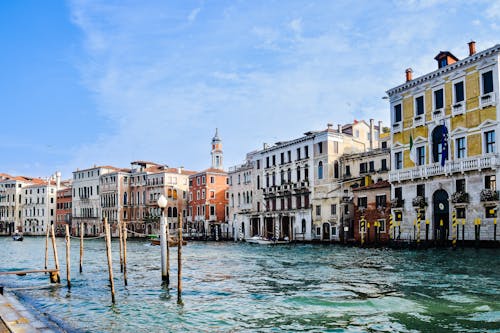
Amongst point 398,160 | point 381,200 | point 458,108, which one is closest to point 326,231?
point 381,200

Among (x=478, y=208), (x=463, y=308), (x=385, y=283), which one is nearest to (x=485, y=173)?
(x=478, y=208)

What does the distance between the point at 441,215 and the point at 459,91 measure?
21.6 feet

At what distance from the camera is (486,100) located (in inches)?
955

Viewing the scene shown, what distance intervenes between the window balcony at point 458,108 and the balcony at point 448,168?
8.47 ft

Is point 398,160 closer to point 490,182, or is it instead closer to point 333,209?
point 490,182

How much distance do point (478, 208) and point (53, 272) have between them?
1951 centimetres

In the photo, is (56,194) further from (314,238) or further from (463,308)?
(463,308)

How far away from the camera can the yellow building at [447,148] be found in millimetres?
24031

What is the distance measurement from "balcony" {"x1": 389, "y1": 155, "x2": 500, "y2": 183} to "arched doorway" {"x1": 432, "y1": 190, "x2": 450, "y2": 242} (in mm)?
1157

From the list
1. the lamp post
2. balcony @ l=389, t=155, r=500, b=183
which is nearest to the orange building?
balcony @ l=389, t=155, r=500, b=183

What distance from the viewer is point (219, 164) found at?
235 feet

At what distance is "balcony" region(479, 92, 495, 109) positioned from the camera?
23.9 meters

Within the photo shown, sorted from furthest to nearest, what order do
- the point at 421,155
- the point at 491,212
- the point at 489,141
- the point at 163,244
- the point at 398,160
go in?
the point at 398,160 → the point at 421,155 → the point at 489,141 → the point at 491,212 → the point at 163,244

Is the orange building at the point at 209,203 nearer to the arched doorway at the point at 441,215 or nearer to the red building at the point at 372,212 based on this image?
the red building at the point at 372,212
